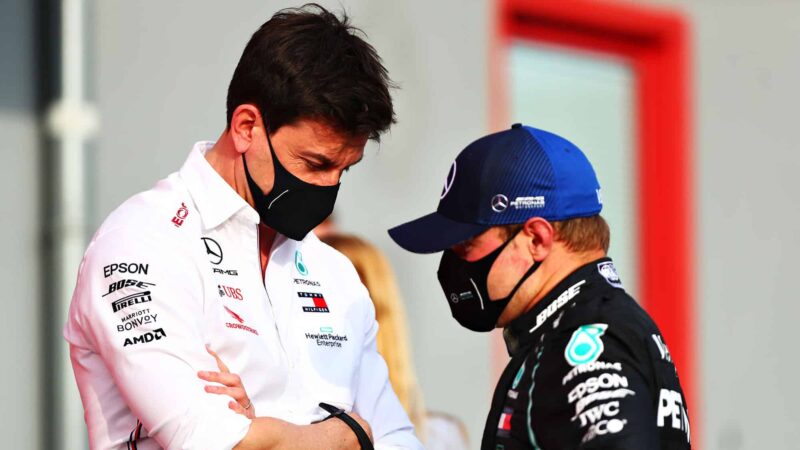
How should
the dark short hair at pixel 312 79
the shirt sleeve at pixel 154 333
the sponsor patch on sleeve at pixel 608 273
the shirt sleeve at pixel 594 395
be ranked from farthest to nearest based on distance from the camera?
the dark short hair at pixel 312 79 < the sponsor patch on sleeve at pixel 608 273 < the shirt sleeve at pixel 154 333 < the shirt sleeve at pixel 594 395

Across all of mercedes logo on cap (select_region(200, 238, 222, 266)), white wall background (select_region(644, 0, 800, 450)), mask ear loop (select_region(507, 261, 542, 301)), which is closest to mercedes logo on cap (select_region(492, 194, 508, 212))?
mask ear loop (select_region(507, 261, 542, 301))

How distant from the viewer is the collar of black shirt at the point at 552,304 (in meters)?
2.65

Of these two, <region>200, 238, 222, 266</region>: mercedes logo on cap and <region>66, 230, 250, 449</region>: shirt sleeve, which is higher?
<region>200, 238, 222, 266</region>: mercedes logo on cap

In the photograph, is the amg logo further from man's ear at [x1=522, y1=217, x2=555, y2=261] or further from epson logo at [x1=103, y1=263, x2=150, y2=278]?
man's ear at [x1=522, y1=217, x2=555, y2=261]

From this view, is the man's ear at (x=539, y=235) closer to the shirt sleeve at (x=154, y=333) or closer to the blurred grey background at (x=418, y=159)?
→ the shirt sleeve at (x=154, y=333)

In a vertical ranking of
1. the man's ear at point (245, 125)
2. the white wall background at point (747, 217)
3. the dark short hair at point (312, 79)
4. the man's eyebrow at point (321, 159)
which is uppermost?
the dark short hair at point (312, 79)

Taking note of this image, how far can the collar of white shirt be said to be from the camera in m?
2.83

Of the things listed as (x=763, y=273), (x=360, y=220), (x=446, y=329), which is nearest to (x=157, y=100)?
(x=360, y=220)

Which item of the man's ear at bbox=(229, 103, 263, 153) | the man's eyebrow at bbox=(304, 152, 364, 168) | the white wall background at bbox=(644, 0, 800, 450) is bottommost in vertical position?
the white wall background at bbox=(644, 0, 800, 450)

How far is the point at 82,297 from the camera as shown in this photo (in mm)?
2660

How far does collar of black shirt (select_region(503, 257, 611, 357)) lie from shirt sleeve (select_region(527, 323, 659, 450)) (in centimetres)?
13

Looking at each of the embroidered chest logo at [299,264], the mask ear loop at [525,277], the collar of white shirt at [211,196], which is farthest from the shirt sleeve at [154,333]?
the mask ear loop at [525,277]

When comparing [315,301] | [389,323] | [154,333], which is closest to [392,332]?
[389,323]

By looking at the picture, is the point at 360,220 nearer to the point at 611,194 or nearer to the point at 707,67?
the point at 611,194
